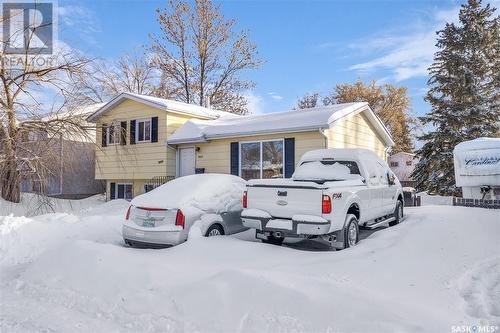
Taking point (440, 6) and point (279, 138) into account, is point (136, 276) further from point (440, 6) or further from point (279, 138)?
point (440, 6)

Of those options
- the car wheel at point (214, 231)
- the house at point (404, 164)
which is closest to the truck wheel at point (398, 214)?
the car wheel at point (214, 231)

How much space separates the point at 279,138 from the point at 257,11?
17.2 ft

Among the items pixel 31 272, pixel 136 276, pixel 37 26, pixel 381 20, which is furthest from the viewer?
pixel 37 26

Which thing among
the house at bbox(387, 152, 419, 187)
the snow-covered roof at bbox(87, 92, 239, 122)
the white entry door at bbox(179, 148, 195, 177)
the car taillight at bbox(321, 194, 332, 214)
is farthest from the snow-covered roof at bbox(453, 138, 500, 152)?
the house at bbox(387, 152, 419, 187)

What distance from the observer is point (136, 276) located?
496cm

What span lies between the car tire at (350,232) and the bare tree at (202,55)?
77.6ft

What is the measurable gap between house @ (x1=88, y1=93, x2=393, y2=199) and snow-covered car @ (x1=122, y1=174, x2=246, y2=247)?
6189mm

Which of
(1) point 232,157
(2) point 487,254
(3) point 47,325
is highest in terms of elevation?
(1) point 232,157

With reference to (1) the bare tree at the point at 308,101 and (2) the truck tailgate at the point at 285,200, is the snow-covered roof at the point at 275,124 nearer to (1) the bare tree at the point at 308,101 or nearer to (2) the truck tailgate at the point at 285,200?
(2) the truck tailgate at the point at 285,200

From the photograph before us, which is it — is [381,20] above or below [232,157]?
above

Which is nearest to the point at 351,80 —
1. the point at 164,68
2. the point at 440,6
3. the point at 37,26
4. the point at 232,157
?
the point at 164,68

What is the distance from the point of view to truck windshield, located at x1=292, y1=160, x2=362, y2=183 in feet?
25.4

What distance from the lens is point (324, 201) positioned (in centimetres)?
608

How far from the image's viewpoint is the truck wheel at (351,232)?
6.48 m
